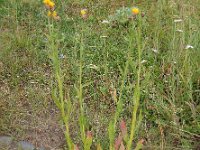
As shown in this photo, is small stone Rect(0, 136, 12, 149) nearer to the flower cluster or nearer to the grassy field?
the grassy field

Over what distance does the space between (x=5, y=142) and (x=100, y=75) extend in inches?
34.9

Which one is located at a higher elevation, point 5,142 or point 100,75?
point 100,75

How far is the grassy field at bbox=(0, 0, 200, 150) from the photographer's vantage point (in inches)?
98.3

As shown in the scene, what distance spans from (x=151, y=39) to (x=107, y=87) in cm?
78

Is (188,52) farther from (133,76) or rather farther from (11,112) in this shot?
(11,112)

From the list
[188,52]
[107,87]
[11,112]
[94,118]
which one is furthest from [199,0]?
[11,112]

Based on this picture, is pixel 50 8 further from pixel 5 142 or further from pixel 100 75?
pixel 100 75

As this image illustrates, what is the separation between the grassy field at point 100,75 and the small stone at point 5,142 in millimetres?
48

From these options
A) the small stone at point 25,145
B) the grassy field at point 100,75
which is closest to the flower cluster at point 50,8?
the grassy field at point 100,75

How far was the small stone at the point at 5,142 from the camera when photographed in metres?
2.42

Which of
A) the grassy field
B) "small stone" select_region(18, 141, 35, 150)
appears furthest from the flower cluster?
"small stone" select_region(18, 141, 35, 150)

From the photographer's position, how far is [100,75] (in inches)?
117

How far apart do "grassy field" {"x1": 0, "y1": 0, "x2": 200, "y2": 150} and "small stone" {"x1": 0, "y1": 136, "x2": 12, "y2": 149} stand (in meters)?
0.05

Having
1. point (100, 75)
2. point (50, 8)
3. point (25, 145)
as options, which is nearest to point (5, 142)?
point (25, 145)
